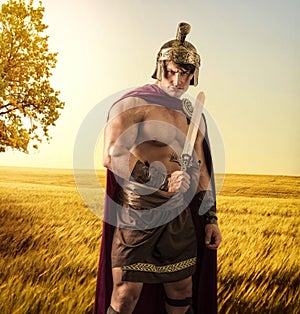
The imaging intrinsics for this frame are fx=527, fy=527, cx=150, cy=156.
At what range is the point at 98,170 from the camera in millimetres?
2754

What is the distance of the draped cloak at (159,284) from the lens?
94.2 inches

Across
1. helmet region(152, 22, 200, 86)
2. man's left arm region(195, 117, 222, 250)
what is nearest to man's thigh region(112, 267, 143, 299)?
man's left arm region(195, 117, 222, 250)

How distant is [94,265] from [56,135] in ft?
2.44

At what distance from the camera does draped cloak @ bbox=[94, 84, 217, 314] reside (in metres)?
2.39

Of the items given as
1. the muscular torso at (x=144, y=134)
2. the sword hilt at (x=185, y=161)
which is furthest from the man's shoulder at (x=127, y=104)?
the sword hilt at (x=185, y=161)

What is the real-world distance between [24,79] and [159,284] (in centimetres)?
131

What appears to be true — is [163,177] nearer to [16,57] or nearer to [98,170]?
[98,170]

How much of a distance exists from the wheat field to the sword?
0.78m

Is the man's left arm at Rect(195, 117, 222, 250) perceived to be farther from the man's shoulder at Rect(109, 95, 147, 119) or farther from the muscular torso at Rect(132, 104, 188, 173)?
the man's shoulder at Rect(109, 95, 147, 119)

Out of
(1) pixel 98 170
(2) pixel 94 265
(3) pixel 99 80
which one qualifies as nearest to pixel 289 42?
(3) pixel 99 80

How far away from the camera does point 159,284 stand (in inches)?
98.8

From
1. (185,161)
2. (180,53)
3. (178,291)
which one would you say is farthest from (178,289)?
(180,53)

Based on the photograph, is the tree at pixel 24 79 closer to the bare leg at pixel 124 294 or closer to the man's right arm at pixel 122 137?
the man's right arm at pixel 122 137

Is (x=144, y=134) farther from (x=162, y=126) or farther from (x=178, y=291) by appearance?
(x=178, y=291)
